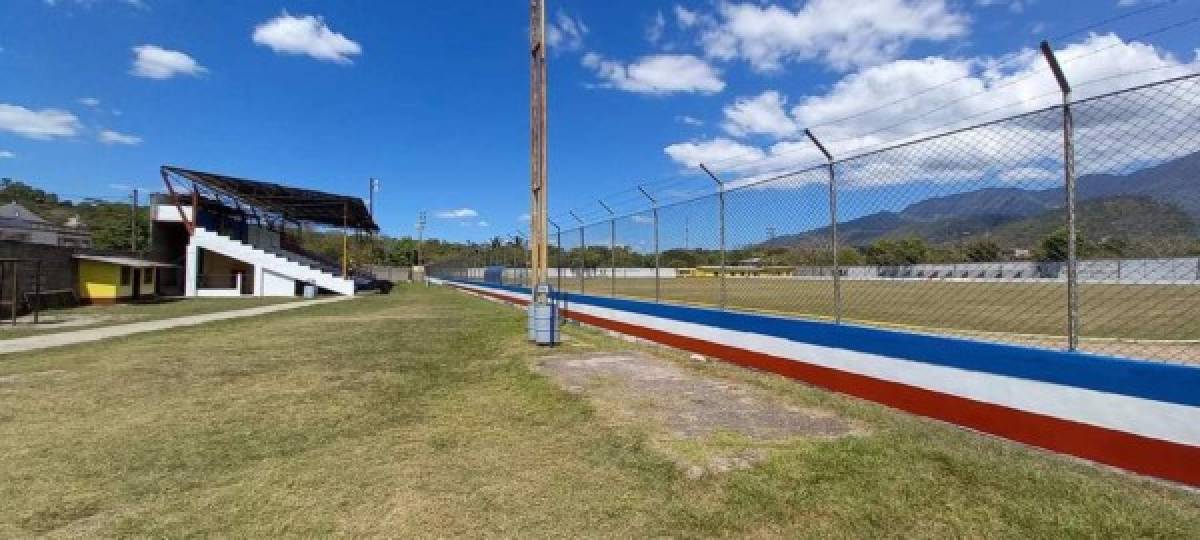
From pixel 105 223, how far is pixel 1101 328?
295 feet

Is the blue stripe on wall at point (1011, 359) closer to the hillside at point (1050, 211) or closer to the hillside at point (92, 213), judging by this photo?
the hillside at point (1050, 211)

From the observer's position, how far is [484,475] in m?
4.93

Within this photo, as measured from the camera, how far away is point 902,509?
3.94 meters

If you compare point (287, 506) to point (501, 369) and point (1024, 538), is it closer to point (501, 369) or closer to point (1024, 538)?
point (1024, 538)

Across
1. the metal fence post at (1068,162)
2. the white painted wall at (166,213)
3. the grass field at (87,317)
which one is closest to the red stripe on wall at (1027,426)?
the metal fence post at (1068,162)

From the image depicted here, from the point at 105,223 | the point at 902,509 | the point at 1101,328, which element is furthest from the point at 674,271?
the point at 105,223

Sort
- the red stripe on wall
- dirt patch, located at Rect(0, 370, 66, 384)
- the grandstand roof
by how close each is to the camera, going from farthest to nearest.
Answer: the grandstand roof
dirt patch, located at Rect(0, 370, 66, 384)
the red stripe on wall

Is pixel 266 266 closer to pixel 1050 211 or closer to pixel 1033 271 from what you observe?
pixel 1033 271

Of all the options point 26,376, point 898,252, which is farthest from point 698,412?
point 26,376

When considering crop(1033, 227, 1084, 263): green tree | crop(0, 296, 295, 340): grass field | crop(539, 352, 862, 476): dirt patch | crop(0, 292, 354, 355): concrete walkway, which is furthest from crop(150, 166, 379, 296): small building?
crop(1033, 227, 1084, 263): green tree

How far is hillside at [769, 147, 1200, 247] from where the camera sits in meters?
4.65

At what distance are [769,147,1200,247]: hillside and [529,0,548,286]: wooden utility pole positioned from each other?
6.90m

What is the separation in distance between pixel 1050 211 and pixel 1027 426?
1722 millimetres

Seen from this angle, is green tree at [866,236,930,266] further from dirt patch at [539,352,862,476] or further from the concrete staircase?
the concrete staircase
